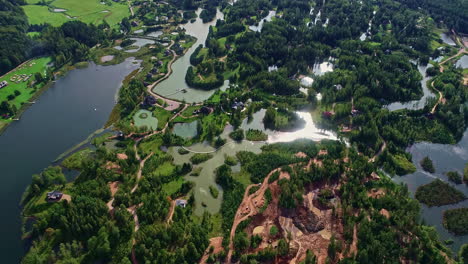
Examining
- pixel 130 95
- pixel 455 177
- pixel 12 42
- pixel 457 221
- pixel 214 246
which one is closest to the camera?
pixel 214 246

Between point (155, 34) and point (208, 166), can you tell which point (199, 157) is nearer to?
point (208, 166)

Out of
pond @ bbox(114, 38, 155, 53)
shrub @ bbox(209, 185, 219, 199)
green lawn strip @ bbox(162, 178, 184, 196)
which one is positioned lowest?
green lawn strip @ bbox(162, 178, 184, 196)

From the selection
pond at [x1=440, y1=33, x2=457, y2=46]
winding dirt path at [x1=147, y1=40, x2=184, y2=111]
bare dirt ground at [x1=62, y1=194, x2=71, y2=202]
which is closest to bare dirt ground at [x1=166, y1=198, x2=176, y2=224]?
bare dirt ground at [x1=62, y1=194, x2=71, y2=202]

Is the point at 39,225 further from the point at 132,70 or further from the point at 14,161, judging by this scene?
the point at 132,70

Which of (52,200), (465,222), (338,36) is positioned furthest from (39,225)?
(338,36)

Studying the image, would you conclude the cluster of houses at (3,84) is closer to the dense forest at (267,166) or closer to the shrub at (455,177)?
the dense forest at (267,166)

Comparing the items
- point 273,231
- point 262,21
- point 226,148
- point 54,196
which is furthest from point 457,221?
point 262,21

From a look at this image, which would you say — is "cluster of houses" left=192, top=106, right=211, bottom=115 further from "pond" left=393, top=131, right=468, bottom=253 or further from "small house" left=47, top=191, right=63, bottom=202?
"pond" left=393, top=131, right=468, bottom=253
